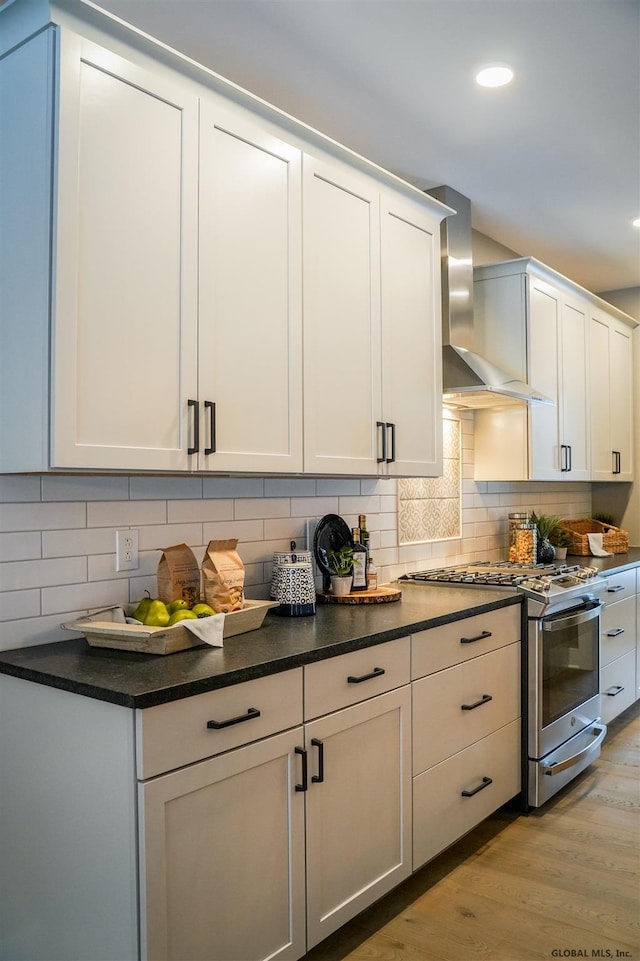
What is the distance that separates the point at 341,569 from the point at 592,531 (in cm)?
302

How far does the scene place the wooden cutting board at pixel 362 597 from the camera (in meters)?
2.83

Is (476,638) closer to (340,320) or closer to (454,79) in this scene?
(340,320)

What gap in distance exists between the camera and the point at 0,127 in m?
1.95

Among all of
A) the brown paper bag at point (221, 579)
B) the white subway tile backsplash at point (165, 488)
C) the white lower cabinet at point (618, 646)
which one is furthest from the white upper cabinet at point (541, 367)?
the brown paper bag at point (221, 579)

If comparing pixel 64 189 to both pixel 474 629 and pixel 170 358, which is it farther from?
pixel 474 629

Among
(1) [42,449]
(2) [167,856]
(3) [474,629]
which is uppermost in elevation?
(1) [42,449]

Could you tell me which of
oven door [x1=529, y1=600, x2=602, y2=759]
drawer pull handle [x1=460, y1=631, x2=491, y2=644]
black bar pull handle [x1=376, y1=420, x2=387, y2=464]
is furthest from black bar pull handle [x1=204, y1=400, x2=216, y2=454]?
oven door [x1=529, y1=600, x2=602, y2=759]

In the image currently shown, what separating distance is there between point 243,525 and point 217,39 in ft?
5.21

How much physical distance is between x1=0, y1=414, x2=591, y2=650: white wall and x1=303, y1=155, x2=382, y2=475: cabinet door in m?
0.37

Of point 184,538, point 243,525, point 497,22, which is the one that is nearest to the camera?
point 497,22

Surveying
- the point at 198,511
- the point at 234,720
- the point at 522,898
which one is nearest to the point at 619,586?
the point at 522,898

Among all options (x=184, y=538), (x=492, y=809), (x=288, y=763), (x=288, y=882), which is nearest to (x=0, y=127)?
(x=184, y=538)

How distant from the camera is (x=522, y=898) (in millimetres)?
2445

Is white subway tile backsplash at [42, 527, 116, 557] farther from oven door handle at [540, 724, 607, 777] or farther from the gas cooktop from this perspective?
oven door handle at [540, 724, 607, 777]
